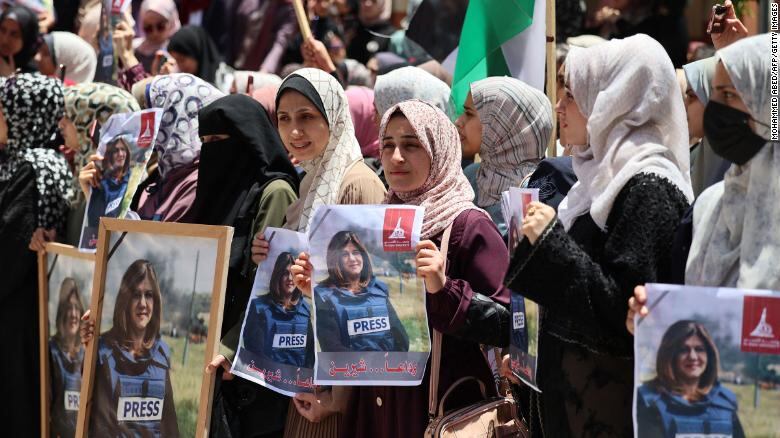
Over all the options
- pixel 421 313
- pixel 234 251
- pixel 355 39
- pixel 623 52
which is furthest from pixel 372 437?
pixel 355 39

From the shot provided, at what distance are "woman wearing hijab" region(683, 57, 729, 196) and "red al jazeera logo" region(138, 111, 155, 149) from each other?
2421 mm

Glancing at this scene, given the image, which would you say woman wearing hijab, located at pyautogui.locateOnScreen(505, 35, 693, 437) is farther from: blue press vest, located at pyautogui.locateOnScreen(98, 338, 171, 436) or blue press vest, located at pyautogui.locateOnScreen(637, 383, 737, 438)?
blue press vest, located at pyautogui.locateOnScreen(98, 338, 171, 436)

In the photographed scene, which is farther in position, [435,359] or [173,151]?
[173,151]

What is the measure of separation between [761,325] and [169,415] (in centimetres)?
266

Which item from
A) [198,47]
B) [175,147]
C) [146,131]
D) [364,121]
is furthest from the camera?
[198,47]

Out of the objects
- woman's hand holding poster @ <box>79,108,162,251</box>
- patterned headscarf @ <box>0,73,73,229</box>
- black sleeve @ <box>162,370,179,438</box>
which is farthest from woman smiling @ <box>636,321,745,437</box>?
patterned headscarf @ <box>0,73,73,229</box>

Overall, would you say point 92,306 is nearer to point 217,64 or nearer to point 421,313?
point 421,313

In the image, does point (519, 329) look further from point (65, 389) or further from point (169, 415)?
point (65, 389)

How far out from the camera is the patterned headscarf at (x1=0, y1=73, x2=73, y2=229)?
635 centimetres

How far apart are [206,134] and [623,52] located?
89.1 inches

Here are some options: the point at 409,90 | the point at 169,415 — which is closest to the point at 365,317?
the point at 169,415

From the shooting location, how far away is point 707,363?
3.02 m

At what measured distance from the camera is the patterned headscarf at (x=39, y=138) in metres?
6.35

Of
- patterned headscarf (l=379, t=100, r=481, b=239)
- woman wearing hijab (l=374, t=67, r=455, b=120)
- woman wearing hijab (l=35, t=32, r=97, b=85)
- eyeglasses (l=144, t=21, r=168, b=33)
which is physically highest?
eyeglasses (l=144, t=21, r=168, b=33)
